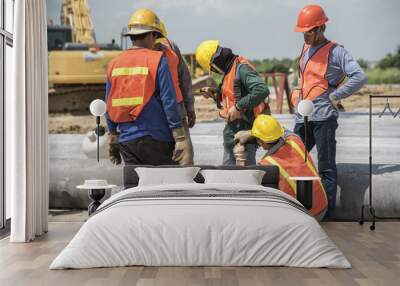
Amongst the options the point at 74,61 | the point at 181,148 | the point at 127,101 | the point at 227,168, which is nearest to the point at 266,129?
the point at 227,168

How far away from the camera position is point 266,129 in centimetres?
629

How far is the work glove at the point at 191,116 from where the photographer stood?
251 inches

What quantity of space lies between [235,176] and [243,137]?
28.7 inches

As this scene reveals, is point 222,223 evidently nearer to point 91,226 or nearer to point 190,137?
point 91,226

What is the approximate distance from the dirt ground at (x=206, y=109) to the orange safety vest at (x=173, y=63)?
0.66ft

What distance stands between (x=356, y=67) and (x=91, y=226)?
3.38 metres

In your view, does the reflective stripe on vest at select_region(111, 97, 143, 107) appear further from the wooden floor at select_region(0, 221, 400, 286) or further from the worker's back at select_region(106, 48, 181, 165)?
the wooden floor at select_region(0, 221, 400, 286)

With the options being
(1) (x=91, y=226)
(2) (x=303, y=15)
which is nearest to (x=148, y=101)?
(2) (x=303, y=15)

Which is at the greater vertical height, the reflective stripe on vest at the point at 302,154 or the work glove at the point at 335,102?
the work glove at the point at 335,102

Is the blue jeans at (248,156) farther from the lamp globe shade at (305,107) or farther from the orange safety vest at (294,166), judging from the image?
the lamp globe shade at (305,107)

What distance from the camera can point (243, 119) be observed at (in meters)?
6.38

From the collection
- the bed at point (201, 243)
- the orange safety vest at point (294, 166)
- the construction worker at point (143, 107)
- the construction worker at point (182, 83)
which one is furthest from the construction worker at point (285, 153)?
the bed at point (201, 243)

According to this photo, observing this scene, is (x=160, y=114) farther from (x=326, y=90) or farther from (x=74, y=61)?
(x=326, y=90)

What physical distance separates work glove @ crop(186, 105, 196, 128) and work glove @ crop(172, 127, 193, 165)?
0.55 feet
